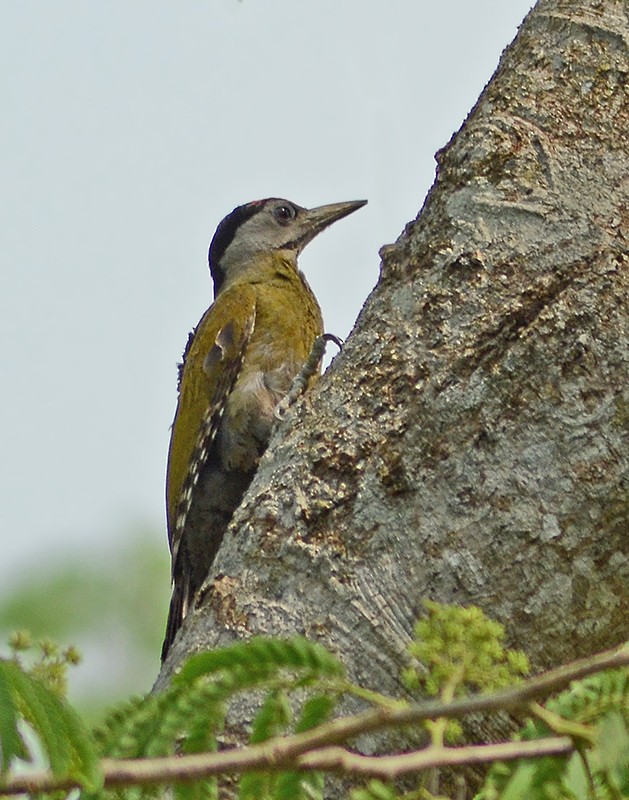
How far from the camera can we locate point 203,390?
16.4ft

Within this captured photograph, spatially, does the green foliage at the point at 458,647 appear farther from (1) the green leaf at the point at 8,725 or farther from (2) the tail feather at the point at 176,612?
(2) the tail feather at the point at 176,612

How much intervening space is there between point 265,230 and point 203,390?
1.38 meters

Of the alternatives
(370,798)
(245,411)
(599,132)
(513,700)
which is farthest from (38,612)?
(513,700)

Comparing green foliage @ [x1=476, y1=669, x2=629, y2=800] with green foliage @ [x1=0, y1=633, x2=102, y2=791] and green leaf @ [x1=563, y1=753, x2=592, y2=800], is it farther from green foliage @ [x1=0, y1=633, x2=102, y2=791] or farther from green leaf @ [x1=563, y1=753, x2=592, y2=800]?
green foliage @ [x1=0, y1=633, x2=102, y2=791]

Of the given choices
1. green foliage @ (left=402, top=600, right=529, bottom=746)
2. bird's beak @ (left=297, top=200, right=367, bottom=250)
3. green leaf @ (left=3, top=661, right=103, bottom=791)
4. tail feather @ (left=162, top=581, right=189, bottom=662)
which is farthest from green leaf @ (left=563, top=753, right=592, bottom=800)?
bird's beak @ (left=297, top=200, right=367, bottom=250)

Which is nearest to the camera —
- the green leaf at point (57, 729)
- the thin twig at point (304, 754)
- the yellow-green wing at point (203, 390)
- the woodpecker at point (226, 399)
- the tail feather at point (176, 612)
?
the thin twig at point (304, 754)

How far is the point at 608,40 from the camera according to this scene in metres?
3.22

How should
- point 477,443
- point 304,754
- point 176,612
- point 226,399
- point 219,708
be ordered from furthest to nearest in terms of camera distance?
1. point 226,399
2. point 176,612
3. point 477,443
4. point 219,708
5. point 304,754

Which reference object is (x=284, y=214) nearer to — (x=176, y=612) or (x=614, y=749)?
(x=176, y=612)

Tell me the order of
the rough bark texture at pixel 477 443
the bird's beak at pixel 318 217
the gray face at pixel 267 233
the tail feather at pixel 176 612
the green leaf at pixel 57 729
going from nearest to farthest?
the green leaf at pixel 57 729 → the rough bark texture at pixel 477 443 → the tail feather at pixel 176 612 → the gray face at pixel 267 233 → the bird's beak at pixel 318 217

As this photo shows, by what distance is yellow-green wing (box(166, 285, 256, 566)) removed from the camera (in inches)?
187

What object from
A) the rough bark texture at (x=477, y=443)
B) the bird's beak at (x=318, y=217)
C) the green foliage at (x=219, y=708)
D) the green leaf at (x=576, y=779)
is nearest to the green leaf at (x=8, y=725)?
the green foliage at (x=219, y=708)

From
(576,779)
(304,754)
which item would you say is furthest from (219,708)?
(576,779)

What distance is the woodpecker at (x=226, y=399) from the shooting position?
457cm
